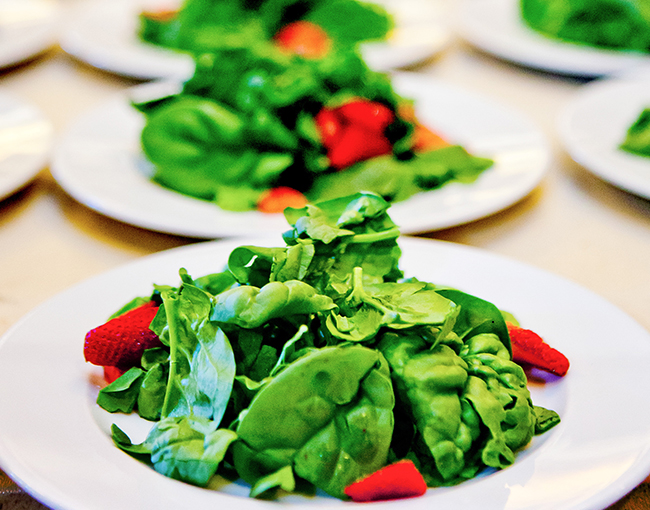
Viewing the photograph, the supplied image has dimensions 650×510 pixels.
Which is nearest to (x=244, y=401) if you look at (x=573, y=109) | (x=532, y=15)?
(x=573, y=109)

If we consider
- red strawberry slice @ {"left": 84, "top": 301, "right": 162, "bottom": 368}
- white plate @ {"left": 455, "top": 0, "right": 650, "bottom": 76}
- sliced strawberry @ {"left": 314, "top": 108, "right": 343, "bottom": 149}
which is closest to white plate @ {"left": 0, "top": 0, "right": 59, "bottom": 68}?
sliced strawberry @ {"left": 314, "top": 108, "right": 343, "bottom": 149}

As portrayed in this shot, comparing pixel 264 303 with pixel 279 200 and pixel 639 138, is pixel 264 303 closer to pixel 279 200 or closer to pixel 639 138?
pixel 279 200

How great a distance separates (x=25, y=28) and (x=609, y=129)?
1.70m

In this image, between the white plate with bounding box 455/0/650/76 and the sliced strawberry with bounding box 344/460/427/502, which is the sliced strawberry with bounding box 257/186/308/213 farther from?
the white plate with bounding box 455/0/650/76

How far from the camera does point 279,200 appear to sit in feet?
4.29

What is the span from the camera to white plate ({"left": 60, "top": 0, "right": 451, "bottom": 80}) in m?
1.91

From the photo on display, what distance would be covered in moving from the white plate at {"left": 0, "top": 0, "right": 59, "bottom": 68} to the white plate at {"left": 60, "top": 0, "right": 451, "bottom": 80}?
2.5 inches

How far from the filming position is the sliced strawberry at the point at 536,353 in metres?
0.81

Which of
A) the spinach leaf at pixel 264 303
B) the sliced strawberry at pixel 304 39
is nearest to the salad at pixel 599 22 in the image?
the sliced strawberry at pixel 304 39

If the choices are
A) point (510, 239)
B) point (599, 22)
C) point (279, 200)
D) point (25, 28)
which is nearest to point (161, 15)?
point (25, 28)

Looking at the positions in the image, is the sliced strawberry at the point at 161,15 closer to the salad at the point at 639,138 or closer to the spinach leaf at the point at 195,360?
the salad at the point at 639,138

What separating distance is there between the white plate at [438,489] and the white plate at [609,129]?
17.4 inches

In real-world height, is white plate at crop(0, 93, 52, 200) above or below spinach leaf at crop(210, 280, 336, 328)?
below

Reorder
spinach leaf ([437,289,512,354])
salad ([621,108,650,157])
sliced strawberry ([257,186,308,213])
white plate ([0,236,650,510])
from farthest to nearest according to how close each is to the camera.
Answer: salad ([621,108,650,157]) → sliced strawberry ([257,186,308,213]) → spinach leaf ([437,289,512,354]) → white plate ([0,236,650,510])
